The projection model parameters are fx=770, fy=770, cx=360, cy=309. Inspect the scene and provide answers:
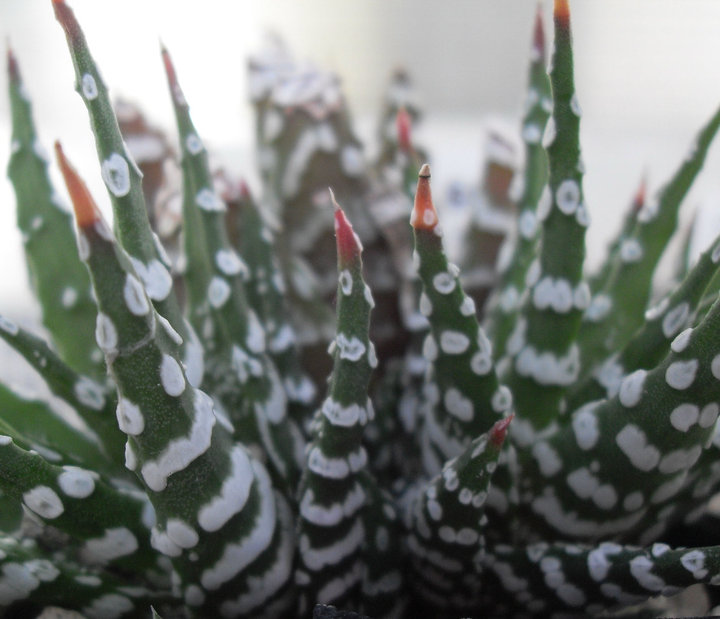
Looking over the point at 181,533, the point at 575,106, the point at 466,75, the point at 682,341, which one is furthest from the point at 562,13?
the point at 466,75

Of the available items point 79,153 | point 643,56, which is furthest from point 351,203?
point 643,56

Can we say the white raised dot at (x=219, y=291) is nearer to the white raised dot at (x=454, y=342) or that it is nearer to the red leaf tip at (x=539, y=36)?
the white raised dot at (x=454, y=342)

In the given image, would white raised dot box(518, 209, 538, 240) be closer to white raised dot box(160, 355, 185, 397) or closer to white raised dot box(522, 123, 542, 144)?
white raised dot box(522, 123, 542, 144)

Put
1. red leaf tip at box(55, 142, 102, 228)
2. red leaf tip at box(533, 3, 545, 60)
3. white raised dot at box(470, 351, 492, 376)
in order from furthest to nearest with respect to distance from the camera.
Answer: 1. red leaf tip at box(533, 3, 545, 60)
2. white raised dot at box(470, 351, 492, 376)
3. red leaf tip at box(55, 142, 102, 228)

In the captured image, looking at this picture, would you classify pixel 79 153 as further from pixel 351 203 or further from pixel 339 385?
pixel 339 385

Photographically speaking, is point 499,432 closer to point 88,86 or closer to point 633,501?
point 633,501

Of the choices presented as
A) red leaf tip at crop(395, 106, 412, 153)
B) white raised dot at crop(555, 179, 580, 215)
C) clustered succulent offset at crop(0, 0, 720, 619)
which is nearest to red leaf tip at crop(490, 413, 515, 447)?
clustered succulent offset at crop(0, 0, 720, 619)
